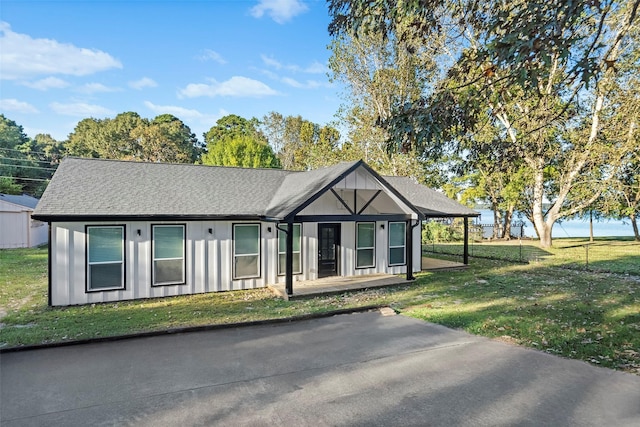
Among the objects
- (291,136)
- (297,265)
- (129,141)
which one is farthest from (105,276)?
(291,136)

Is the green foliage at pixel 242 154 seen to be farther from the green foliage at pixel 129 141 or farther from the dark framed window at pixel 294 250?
the dark framed window at pixel 294 250

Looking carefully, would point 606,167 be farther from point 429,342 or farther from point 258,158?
point 258,158

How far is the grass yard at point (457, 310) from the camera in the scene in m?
6.55

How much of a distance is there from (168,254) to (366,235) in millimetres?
6781

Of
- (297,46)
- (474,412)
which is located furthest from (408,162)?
(474,412)

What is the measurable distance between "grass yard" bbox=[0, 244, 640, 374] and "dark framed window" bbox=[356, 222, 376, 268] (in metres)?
1.98

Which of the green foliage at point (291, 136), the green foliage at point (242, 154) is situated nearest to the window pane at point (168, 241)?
the green foliage at point (242, 154)

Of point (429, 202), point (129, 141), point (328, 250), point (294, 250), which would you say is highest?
point (129, 141)

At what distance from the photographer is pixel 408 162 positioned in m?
26.8

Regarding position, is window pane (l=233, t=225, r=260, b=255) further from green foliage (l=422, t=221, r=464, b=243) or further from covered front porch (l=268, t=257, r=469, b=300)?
green foliage (l=422, t=221, r=464, b=243)

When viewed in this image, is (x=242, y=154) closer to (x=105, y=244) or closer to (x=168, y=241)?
(x=168, y=241)

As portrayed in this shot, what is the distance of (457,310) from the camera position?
8.55 m

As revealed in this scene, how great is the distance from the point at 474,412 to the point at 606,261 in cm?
1676

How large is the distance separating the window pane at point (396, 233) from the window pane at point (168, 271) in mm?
7516
